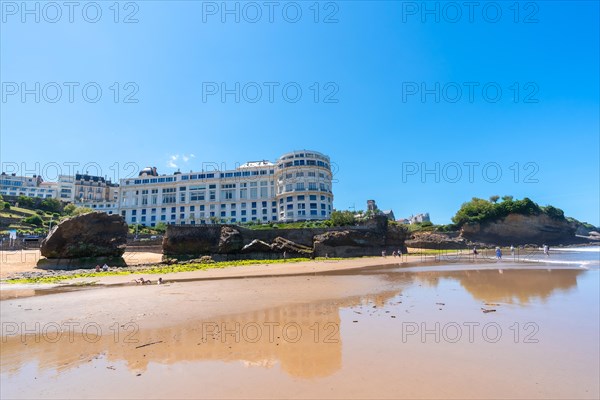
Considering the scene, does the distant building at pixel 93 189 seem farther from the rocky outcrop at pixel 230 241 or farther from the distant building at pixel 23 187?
the rocky outcrop at pixel 230 241

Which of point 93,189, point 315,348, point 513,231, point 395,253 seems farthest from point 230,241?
point 93,189

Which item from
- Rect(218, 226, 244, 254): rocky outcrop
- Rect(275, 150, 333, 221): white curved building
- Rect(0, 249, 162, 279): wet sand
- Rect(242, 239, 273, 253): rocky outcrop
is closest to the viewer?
Rect(0, 249, 162, 279): wet sand

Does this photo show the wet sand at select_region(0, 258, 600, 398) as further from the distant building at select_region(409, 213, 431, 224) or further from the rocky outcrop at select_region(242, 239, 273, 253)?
the distant building at select_region(409, 213, 431, 224)

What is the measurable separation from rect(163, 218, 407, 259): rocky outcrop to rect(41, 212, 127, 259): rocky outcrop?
A: 7147 millimetres

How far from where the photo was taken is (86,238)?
41.2m

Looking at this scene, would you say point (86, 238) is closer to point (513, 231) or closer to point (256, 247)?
point (256, 247)

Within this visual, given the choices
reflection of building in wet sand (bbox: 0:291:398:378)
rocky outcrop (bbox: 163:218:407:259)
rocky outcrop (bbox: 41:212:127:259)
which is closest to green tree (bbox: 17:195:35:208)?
rocky outcrop (bbox: 41:212:127:259)

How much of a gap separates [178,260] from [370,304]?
39.9 meters

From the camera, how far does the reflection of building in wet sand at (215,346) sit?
7.10 metres

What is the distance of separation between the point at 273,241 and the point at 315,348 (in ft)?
140

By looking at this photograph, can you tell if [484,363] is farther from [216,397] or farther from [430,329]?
[216,397]

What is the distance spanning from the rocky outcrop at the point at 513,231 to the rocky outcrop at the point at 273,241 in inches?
2021

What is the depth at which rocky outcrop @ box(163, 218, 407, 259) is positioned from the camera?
47406 millimetres

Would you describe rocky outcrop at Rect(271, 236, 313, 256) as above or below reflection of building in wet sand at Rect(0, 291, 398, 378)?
below
